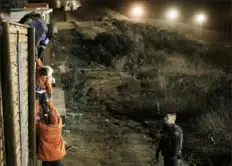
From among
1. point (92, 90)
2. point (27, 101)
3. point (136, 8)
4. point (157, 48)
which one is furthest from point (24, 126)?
point (136, 8)

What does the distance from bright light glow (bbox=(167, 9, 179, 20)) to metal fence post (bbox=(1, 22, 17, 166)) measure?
88.7 ft

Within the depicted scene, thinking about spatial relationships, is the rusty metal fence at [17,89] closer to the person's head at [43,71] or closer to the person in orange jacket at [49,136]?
the person in orange jacket at [49,136]

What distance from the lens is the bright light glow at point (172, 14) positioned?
2891cm

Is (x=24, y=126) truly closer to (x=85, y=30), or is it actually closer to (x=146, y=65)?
(x=146, y=65)

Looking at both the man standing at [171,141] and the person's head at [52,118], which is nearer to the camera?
the person's head at [52,118]

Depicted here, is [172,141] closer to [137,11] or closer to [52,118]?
[52,118]

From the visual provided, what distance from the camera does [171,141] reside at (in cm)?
572

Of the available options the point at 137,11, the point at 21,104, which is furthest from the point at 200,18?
the point at 21,104

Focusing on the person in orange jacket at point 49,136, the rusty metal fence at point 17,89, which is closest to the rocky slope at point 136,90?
the person in orange jacket at point 49,136

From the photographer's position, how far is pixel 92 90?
13.8 m

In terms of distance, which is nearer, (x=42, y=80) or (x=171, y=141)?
(x=42, y=80)

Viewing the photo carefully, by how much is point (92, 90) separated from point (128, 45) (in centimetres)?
701

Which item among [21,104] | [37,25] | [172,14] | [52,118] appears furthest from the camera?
[172,14]

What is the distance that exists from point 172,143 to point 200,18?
82.5 feet
